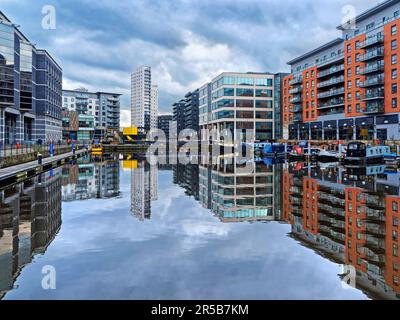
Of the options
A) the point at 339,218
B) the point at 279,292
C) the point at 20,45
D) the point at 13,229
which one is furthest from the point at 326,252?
the point at 20,45

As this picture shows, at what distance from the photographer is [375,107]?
6456cm

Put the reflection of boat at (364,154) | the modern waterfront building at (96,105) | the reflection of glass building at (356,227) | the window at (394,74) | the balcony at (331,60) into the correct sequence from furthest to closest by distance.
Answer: the modern waterfront building at (96,105)
the balcony at (331,60)
the window at (394,74)
the reflection of boat at (364,154)
the reflection of glass building at (356,227)

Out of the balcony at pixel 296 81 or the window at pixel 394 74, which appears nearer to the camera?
the window at pixel 394 74

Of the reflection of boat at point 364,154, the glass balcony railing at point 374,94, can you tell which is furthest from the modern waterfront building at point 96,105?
the reflection of boat at point 364,154

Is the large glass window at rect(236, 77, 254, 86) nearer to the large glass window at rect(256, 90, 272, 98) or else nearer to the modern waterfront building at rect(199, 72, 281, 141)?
the modern waterfront building at rect(199, 72, 281, 141)

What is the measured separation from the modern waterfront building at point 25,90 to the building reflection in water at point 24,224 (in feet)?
142

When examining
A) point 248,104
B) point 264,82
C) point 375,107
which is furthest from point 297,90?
point 375,107

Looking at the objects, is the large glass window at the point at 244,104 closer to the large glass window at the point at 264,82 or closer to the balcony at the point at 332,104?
the large glass window at the point at 264,82

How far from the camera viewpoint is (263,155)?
61.4 metres

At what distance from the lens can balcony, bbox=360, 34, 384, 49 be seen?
6381cm

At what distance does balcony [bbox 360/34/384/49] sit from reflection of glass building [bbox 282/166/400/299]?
167 ft

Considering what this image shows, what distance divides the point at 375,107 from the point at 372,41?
39.5 ft

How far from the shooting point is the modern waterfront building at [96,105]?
167375mm
